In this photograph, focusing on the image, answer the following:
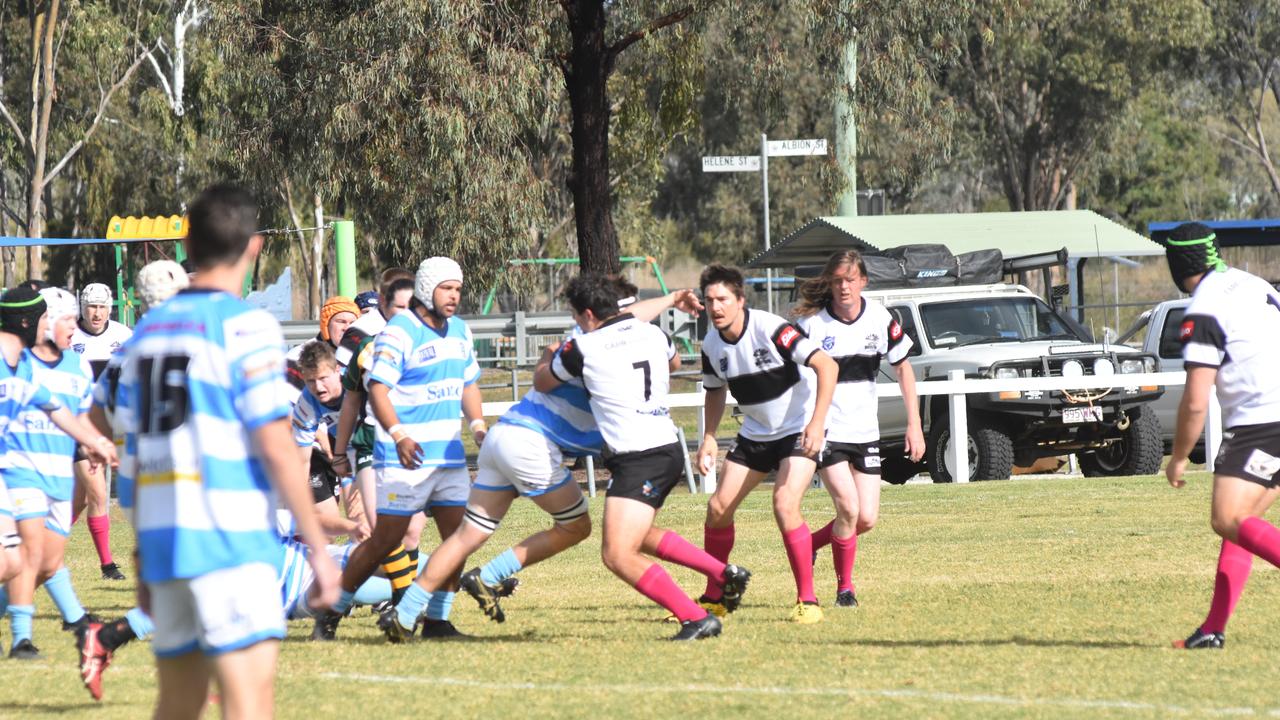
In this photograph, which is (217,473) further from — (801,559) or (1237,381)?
(801,559)

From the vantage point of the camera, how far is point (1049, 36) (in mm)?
48125

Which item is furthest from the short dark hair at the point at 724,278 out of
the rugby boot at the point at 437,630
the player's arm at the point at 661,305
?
the rugby boot at the point at 437,630

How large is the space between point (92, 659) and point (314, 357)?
3.16m

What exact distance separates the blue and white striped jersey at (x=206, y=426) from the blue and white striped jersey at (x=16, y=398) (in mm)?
3586

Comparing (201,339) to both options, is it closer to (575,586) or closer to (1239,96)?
(575,586)

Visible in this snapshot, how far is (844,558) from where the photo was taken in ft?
30.7

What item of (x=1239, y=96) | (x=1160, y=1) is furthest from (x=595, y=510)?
(x=1239, y=96)

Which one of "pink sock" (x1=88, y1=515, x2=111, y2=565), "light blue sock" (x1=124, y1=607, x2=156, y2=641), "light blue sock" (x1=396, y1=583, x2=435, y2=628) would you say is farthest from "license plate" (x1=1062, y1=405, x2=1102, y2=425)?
"light blue sock" (x1=124, y1=607, x2=156, y2=641)

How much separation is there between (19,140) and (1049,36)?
30325mm

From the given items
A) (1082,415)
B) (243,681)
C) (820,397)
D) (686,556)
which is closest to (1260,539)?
(820,397)

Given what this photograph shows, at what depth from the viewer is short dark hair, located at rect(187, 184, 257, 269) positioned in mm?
4500

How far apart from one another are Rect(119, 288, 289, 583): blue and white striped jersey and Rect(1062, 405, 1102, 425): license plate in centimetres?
1411

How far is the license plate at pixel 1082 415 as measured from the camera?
57.4 ft

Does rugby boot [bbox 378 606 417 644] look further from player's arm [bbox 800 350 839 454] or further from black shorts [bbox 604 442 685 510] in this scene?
player's arm [bbox 800 350 839 454]
